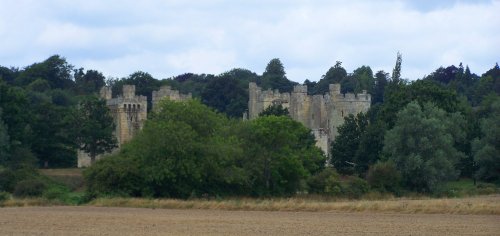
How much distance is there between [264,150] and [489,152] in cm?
1764

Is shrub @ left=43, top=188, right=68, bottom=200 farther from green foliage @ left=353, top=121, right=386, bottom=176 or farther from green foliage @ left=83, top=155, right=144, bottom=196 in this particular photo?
green foliage @ left=353, top=121, right=386, bottom=176

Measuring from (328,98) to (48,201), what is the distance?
49.3 meters

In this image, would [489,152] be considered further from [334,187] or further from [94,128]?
[94,128]

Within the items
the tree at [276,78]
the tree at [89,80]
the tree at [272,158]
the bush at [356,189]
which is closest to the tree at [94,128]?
the tree at [272,158]

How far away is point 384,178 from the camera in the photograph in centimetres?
6456

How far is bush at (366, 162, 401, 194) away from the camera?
211 ft

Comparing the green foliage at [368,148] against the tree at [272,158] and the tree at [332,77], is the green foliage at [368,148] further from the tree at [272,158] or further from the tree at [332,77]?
the tree at [332,77]

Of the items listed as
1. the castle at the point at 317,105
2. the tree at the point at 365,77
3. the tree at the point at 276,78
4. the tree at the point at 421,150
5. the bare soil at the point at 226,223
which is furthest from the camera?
the tree at the point at 276,78

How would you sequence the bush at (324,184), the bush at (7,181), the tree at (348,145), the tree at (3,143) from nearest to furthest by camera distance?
the bush at (324,184) → the bush at (7,181) → the tree at (3,143) → the tree at (348,145)

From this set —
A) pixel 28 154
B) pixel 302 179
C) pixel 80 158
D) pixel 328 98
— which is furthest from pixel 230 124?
pixel 328 98

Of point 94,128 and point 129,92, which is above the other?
point 129,92

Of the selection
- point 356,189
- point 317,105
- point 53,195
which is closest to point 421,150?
point 356,189

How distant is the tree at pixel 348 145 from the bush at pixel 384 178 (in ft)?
49.7

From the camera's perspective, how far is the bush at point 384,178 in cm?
6425
